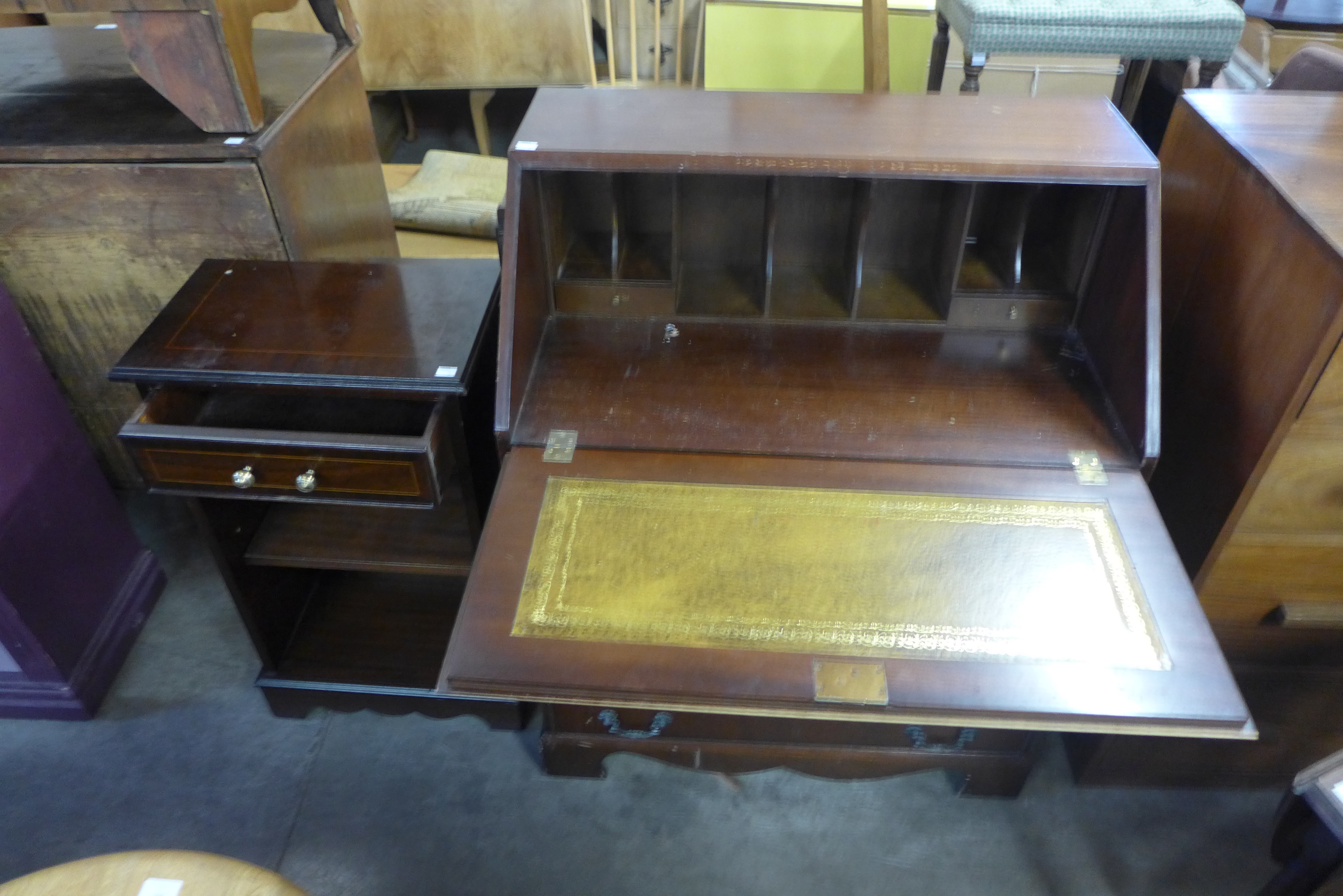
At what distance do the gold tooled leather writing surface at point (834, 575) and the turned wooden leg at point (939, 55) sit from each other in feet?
7.14

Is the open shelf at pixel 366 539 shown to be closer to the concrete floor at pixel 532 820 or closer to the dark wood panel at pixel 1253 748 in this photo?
the concrete floor at pixel 532 820

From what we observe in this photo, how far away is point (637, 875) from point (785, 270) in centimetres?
110

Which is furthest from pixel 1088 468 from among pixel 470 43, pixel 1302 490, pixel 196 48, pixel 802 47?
pixel 470 43

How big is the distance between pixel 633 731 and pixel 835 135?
1032 millimetres

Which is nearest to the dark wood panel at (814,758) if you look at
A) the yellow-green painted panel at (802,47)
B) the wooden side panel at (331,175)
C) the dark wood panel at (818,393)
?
the dark wood panel at (818,393)

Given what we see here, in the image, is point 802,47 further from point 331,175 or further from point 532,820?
point 532,820

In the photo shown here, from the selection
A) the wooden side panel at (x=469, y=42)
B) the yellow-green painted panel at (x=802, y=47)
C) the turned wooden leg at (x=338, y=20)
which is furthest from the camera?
the wooden side panel at (x=469, y=42)

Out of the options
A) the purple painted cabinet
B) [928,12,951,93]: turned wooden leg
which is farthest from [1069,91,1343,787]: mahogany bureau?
the purple painted cabinet

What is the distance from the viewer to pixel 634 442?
1.29 meters

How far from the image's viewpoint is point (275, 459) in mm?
1350

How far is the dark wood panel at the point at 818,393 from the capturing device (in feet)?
4.22

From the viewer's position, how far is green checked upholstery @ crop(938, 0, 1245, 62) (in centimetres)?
250

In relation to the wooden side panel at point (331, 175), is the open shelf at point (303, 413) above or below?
below

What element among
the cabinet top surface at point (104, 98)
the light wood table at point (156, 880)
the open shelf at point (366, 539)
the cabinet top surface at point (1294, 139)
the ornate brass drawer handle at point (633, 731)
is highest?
the cabinet top surface at point (1294, 139)
